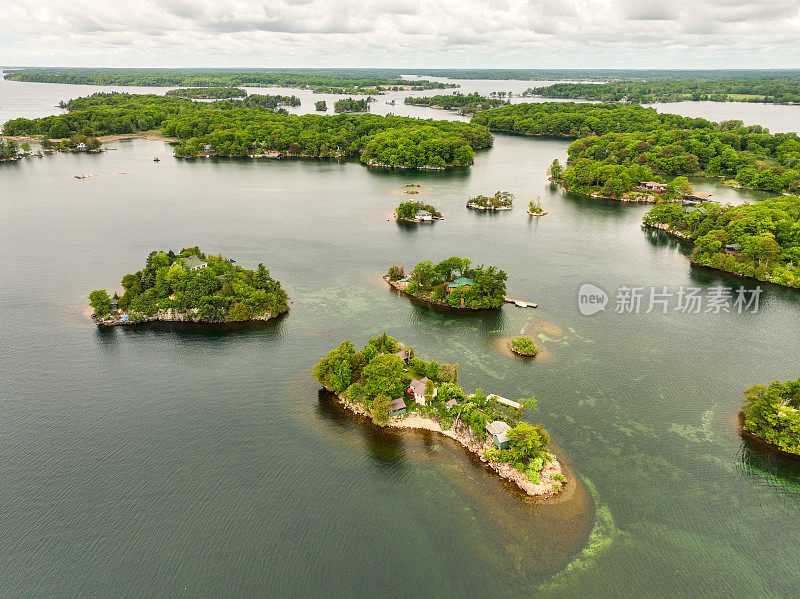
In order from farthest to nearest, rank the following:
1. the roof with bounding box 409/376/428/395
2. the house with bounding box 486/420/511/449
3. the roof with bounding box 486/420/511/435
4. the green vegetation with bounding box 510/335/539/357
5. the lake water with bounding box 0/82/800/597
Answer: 1. the green vegetation with bounding box 510/335/539/357
2. the roof with bounding box 409/376/428/395
3. the roof with bounding box 486/420/511/435
4. the house with bounding box 486/420/511/449
5. the lake water with bounding box 0/82/800/597

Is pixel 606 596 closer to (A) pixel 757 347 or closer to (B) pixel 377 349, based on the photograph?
(B) pixel 377 349

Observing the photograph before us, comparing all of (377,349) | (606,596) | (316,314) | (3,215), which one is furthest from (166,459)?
(3,215)

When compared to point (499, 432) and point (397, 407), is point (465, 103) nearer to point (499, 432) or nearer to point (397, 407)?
point (397, 407)

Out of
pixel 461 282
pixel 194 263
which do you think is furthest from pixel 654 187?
pixel 194 263

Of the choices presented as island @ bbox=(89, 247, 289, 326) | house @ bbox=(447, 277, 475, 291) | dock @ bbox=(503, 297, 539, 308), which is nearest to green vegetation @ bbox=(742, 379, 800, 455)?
dock @ bbox=(503, 297, 539, 308)

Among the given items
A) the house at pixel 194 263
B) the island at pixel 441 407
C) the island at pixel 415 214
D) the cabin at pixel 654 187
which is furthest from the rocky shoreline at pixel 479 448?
the cabin at pixel 654 187

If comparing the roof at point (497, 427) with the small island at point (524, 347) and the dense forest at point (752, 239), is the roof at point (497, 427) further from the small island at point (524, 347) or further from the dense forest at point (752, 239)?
the dense forest at point (752, 239)

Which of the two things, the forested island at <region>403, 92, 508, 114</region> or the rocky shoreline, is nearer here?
the rocky shoreline

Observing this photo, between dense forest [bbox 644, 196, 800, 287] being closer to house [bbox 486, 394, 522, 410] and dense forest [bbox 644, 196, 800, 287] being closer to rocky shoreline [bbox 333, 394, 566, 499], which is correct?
house [bbox 486, 394, 522, 410]
